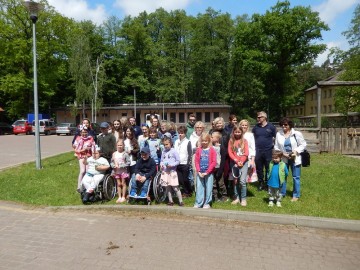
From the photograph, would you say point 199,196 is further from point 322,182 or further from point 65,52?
point 65,52

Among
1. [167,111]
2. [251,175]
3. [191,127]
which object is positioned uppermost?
[167,111]

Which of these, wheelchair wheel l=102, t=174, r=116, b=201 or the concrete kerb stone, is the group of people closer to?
wheelchair wheel l=102, t=174, r=116, b=201

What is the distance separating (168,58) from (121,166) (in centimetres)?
5326

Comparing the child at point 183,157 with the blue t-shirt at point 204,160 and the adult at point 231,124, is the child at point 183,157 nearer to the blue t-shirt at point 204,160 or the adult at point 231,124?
the blue t-shirt at point 204,160

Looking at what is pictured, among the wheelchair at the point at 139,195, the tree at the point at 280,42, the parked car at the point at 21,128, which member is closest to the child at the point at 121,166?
the wheelchair at the point at 139,195

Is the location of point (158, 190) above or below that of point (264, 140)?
below

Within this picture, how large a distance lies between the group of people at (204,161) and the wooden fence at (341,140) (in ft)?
27.6

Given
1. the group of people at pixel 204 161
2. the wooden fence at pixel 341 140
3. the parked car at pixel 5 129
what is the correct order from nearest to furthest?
the group of people at pixel 204 161
the wooden fence at pixel 341 140
the parked car at pixel 5 129

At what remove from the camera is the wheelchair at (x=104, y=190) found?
23.4 feet

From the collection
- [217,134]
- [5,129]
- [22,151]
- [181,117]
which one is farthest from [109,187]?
[181,117]

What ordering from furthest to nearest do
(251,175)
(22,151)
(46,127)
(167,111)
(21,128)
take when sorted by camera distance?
(167,111)
(46,127)
(21,128)
(22,151)
(251,175)

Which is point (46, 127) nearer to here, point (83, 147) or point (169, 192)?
point (83, 147)

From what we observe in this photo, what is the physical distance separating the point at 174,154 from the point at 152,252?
2.59 metres

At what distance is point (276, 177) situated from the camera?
657cm
